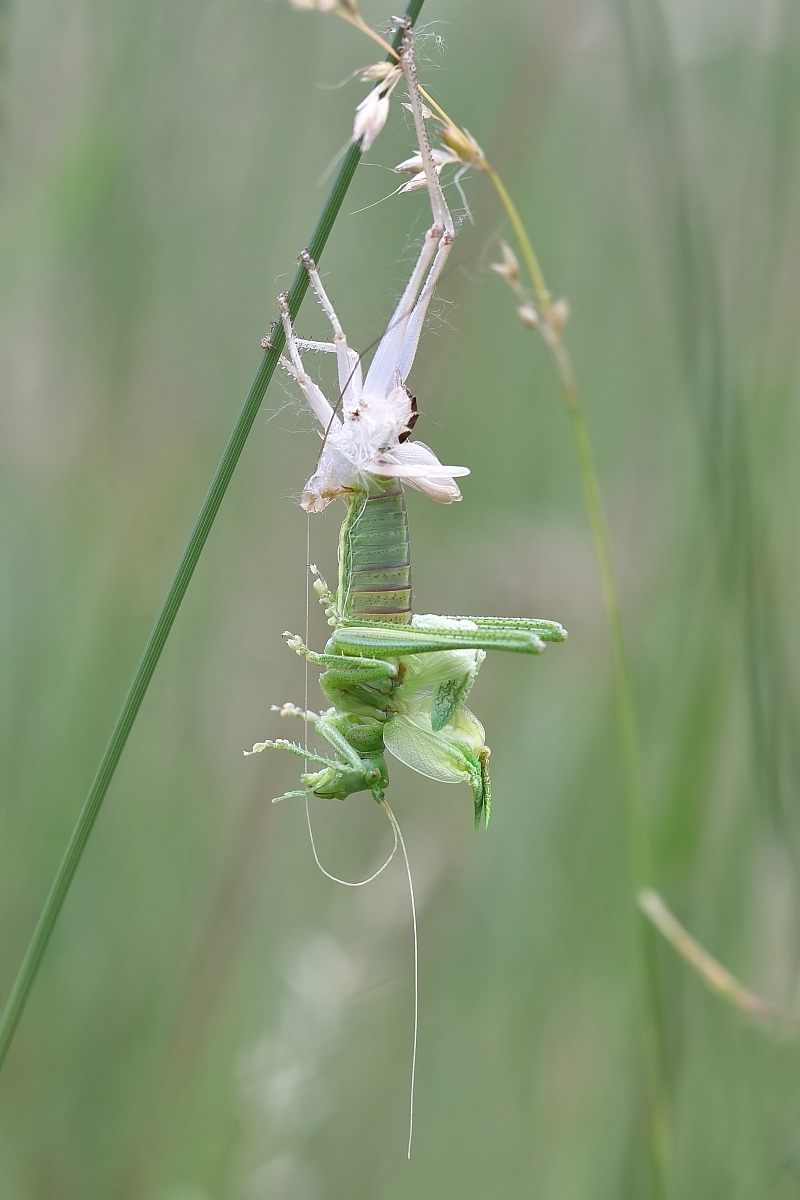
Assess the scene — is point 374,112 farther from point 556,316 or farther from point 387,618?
point 387,618

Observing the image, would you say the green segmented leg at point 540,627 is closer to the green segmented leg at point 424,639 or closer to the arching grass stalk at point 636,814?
the green segmented leg at point 424,639

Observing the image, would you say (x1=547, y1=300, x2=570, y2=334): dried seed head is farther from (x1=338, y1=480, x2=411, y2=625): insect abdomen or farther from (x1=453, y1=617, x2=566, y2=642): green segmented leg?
(x1=453, y1=617, x2=566, y2=642): green segmented leg

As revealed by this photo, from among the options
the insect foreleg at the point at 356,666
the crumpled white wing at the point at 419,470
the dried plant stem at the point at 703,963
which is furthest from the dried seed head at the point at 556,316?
the dried plant stem at the point at 703,963

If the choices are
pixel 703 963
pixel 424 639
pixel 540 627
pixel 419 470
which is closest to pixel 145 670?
pixel 424 639

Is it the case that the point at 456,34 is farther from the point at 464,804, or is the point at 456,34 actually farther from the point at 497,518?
the point at 464,804

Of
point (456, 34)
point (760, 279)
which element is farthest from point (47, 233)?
point (456, 34)

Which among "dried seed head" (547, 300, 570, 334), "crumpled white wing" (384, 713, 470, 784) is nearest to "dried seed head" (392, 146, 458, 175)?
"dried seed head" (547, 300, 570, 334)
